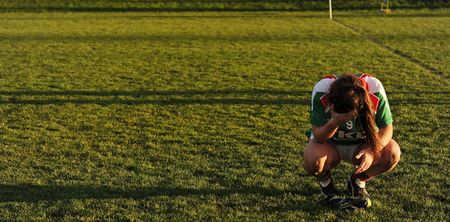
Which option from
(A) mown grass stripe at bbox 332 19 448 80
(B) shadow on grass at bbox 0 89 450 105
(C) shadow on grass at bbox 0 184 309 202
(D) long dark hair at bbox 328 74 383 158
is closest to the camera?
(D) long dark hair at bbox 328 74 383 158

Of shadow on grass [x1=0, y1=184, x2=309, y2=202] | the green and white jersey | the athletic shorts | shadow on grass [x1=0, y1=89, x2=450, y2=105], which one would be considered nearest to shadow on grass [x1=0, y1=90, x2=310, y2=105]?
shadow on grass [x1=0, y1=89, x2=450, y2=105]

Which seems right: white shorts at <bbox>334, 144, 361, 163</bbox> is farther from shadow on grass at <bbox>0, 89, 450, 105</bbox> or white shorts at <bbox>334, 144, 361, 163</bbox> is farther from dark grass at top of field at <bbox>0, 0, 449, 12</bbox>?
dark grass at top of field at <bbox>0, 0, 449, 12</bbox>

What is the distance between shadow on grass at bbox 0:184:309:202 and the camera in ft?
14.5

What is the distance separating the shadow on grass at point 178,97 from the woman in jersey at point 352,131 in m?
3.75

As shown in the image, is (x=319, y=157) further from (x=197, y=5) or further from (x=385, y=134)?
(x=197, y=5)

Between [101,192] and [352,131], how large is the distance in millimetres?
2336

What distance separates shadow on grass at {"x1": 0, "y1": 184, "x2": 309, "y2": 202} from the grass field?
10 millimetres

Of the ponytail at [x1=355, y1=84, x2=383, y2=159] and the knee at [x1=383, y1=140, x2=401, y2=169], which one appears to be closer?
the ponytail at [x1=355, y1=84, x2=383, y2=159]

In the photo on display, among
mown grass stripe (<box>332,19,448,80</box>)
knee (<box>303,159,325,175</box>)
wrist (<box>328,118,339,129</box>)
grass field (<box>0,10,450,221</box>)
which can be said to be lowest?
mown grass stripe (<box>332,19,448,80</box>)

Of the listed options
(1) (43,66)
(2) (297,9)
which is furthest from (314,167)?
(2) (297,9)

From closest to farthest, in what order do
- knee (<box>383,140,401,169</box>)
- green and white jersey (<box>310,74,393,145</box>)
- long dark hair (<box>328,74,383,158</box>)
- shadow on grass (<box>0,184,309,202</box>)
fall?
long dark hair (<box>328,74,383,158</box>) → green and white jersey (<box>310,74,393,145</box>) → knee (<box>383,140,401,169</box>) → shadow on grass (<box>0,184,309,202</box>)

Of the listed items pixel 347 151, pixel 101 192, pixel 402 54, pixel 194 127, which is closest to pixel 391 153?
pixel 347 151

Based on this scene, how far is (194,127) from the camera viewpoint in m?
6.75

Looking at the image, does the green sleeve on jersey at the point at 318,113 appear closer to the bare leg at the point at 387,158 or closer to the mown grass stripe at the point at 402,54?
the bare leg at the point at 387,158
